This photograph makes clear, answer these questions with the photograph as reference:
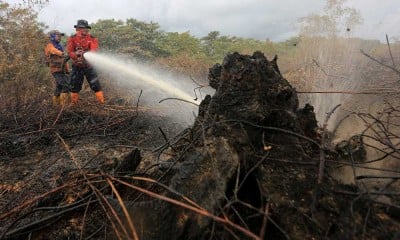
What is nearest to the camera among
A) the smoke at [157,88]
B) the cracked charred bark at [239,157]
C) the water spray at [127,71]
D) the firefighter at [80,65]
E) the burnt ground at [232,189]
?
the burnt ground at [232,189]

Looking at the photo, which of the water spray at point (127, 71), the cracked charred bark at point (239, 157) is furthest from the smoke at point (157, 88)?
the cracked charred bark at point (239, 157)

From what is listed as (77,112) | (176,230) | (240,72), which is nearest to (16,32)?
(77,112)

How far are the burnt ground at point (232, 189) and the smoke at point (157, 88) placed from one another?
294cm

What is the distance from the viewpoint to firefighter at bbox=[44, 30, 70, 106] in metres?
8.51

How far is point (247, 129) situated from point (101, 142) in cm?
357

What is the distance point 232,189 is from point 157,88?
7711 millimetres

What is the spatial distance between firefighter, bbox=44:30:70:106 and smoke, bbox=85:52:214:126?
580 millimetres

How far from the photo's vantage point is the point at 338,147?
366 cm

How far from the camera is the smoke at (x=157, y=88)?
8.12 meters

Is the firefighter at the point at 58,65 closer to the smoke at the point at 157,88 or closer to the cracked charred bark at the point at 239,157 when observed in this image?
the smoke at the point at 157,88

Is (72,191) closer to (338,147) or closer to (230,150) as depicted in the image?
(230,150)

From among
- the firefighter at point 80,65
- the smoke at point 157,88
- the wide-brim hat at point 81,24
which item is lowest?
the smoke at point 157,88

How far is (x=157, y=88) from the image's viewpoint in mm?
10156

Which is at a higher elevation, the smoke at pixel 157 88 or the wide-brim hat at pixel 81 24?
the wide-brim hat at pixel 81 24
